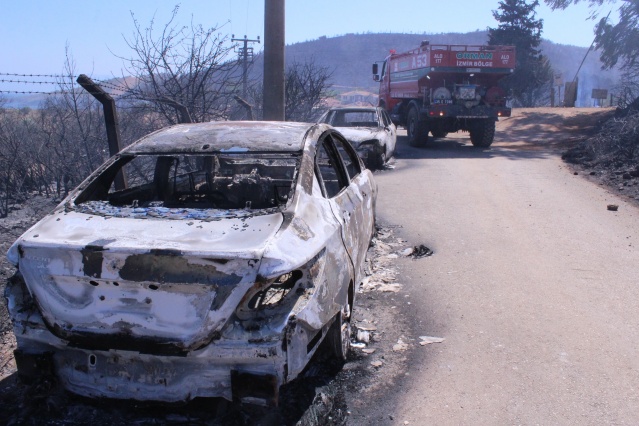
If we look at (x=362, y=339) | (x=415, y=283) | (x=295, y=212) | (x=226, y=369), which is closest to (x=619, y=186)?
(x=415, y=283)

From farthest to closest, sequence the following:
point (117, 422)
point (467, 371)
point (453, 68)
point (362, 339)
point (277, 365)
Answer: point (453, 68) < point (362, 339) < point (467, 371) < point (117, 422) < point (277, 365)

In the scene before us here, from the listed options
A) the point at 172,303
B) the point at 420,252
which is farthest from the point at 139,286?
the point at 420,252

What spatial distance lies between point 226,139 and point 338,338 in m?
1.54

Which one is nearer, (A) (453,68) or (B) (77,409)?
(B) (77,409)

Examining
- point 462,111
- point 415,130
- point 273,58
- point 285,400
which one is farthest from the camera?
point 415,130

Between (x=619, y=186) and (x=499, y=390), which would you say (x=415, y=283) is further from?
(x=619, y=186)

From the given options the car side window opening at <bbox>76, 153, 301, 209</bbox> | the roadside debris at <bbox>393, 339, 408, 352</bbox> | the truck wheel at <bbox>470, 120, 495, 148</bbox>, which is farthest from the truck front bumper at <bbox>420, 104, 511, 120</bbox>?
the roadside debris at <bbox>393, 339, 408, 352</bbox>

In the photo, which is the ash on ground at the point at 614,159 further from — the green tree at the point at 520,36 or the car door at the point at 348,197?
the green tree at the point at 520,36

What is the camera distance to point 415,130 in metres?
17.1

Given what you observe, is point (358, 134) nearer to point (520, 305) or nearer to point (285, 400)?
point (520, 305)

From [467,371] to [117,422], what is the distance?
2122 millimetres

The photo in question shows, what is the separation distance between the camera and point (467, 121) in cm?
1719

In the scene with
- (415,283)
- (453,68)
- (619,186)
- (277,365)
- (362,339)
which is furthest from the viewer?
(453,68)

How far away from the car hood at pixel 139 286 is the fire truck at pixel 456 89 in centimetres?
1407
